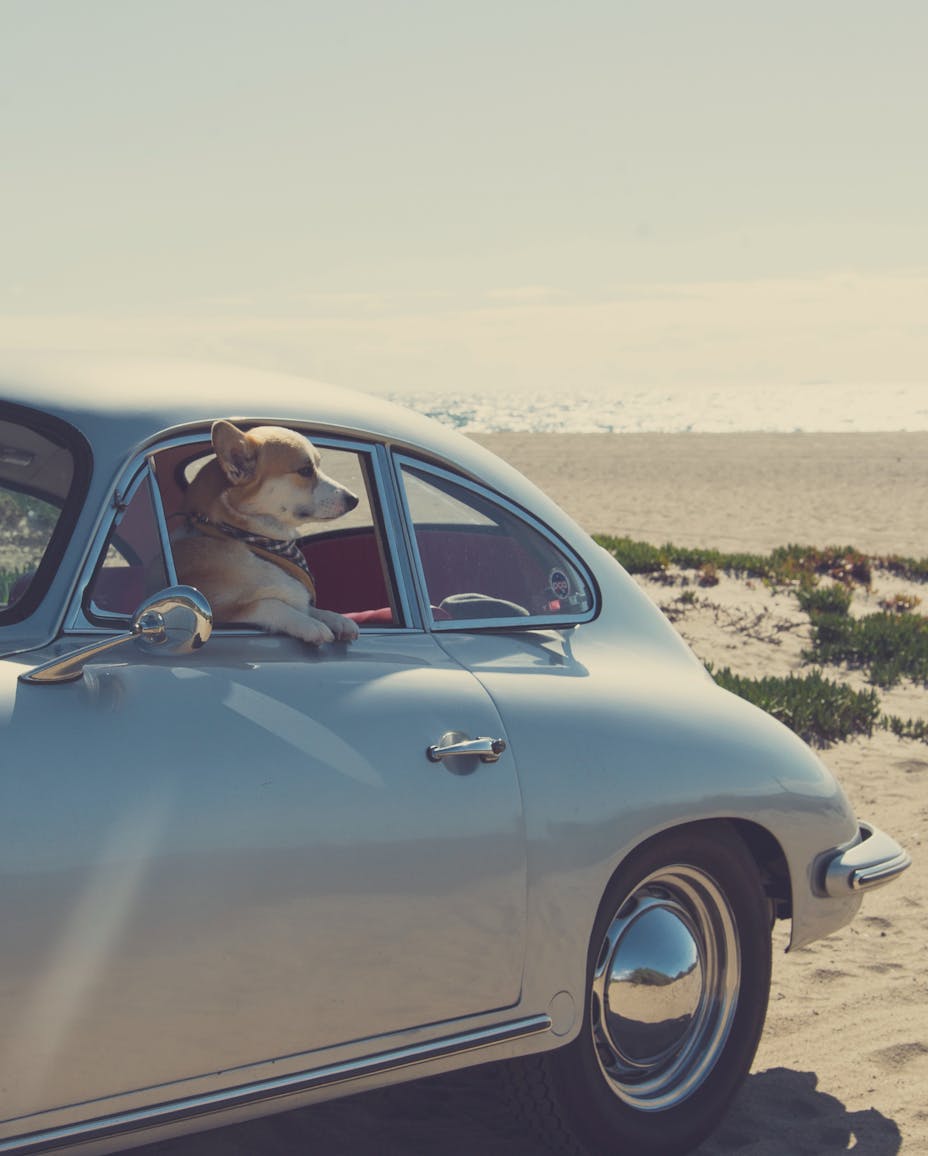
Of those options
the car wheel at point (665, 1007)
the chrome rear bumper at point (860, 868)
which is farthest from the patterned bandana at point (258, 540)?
the chrome rear bumper at point (860, 868)

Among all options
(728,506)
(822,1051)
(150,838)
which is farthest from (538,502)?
(728,506)

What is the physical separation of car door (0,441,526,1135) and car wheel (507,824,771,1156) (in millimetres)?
406

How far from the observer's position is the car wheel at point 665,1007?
3457 millimetres

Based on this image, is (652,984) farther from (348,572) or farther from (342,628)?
(348,572)

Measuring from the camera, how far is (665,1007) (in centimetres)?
365

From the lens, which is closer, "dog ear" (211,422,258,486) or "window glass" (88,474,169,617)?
"window glass" (88,474,169,617)

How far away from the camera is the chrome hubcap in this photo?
11.6 ft

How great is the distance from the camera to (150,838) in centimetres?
256

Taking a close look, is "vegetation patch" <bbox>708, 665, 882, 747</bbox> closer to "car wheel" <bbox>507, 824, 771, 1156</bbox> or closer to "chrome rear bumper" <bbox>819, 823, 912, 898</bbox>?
"chrome rear bumper" <bbox>819, 823, 912, 898</bbox>

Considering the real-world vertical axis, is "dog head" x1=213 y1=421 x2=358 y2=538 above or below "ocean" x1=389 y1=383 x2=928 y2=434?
above

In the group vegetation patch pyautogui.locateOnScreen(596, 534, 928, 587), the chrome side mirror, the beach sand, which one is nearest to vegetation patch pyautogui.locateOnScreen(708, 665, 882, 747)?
the beach sand

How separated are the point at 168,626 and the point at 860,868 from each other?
219 centimetres

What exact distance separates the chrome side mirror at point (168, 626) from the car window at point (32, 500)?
27 centimetres

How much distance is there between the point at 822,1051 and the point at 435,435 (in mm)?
2298
